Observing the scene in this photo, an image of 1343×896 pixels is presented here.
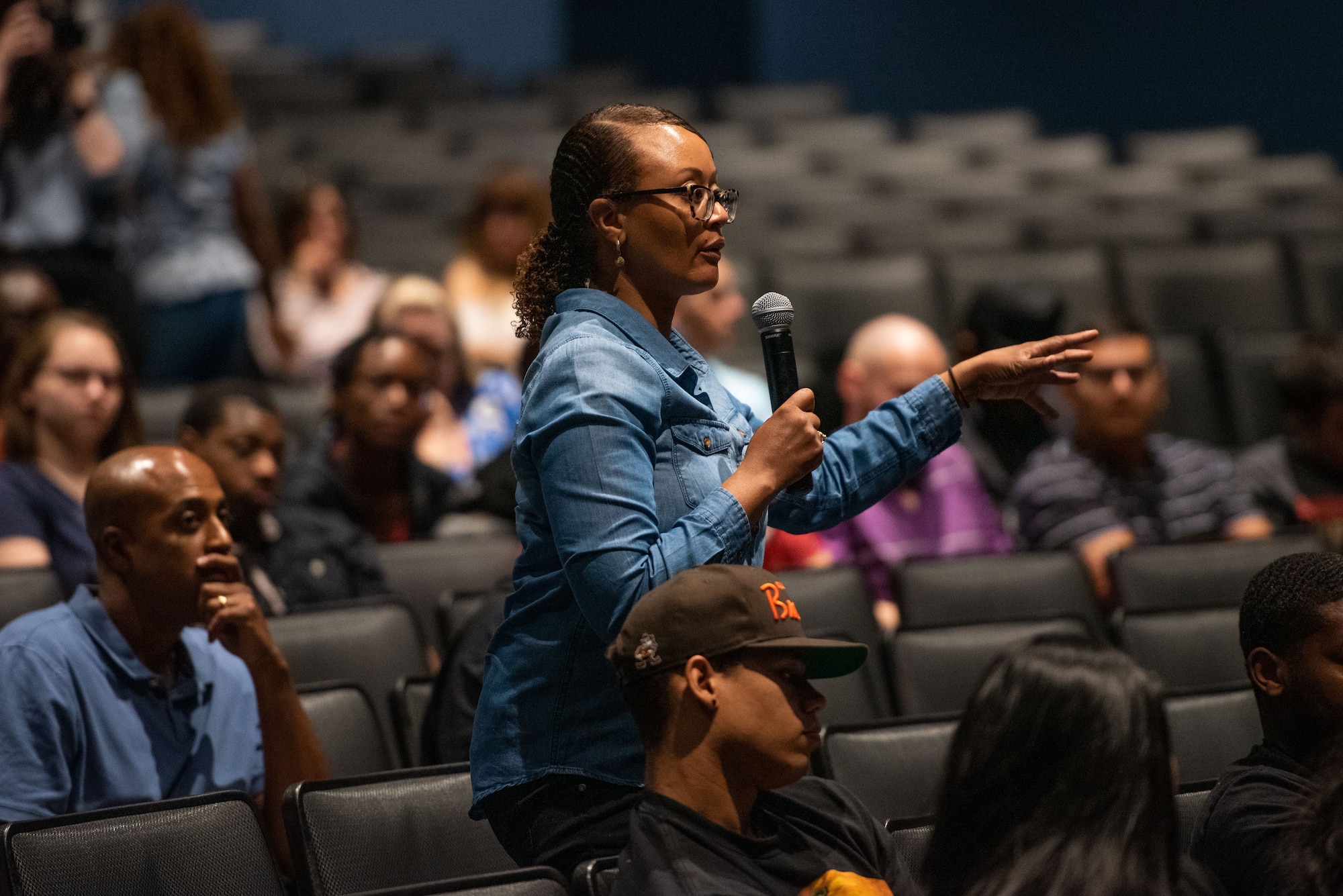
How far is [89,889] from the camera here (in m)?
1.72

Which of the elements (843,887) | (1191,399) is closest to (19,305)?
(843,887)

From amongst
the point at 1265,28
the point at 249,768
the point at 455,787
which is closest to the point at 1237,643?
the point at 455,787

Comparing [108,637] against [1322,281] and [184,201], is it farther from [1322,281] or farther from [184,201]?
[1322,281]

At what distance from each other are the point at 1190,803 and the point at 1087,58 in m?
7.40

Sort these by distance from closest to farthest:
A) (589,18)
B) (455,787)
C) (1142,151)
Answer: (455,787), (1142,151), (589,18)

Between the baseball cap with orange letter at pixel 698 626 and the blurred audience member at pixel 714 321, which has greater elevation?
the baseball cap with orange letter at pixel 698 626

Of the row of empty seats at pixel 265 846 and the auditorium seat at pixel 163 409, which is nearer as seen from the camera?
the row of empty seats at pixel 265 846

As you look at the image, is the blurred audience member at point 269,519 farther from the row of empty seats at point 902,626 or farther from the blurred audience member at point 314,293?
the blurred audience member at point 314,293

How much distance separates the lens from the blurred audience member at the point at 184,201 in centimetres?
455

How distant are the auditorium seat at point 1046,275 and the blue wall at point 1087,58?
9.75 ft

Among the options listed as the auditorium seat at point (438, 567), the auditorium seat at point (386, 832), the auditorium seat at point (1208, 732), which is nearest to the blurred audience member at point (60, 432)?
the auditorium seat at point (438, 567)

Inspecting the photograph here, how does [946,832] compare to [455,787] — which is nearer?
[946,832]

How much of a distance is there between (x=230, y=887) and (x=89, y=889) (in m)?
0.16

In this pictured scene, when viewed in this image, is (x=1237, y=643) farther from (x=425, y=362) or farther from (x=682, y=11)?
(x=682, y=11)
